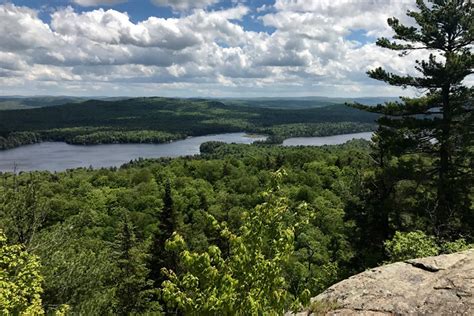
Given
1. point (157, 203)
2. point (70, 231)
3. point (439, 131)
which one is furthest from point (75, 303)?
point (157, 203)

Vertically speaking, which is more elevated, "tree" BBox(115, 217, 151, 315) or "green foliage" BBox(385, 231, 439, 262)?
"green foliage" BBox(385, 231, 439, 262)

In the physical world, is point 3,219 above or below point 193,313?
below

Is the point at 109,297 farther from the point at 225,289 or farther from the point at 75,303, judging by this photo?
the point at 225,289

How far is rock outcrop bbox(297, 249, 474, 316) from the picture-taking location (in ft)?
32.9

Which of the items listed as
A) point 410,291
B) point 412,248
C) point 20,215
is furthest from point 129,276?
point 410,291

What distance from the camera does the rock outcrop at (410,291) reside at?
395 inches

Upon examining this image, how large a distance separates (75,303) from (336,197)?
74.8 m

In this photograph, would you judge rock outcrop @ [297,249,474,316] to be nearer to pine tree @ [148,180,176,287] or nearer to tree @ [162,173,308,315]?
tree @ [162,173,308,315]

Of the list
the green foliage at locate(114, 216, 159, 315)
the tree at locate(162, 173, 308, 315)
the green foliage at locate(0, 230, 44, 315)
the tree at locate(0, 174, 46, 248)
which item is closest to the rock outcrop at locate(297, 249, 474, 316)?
the tree at locate(162, 173, 308, 315)

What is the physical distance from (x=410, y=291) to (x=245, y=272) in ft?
17.8

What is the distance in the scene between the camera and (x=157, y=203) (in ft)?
308

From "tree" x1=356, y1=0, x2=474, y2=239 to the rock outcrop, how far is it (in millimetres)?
9346

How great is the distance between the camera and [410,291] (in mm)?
10883

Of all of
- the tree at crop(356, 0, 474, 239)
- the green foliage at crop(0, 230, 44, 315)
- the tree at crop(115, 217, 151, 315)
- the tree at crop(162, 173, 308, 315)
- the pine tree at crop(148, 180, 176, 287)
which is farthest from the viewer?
the pine tree at crop(148, 180, 176, 287)
